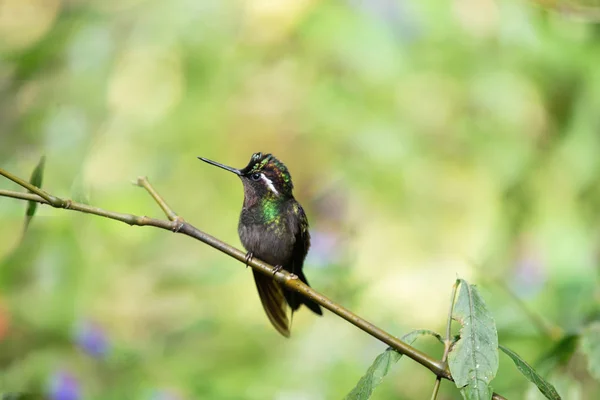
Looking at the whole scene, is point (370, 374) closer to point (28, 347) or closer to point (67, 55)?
point (28, 347)

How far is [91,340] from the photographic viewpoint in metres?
2.80

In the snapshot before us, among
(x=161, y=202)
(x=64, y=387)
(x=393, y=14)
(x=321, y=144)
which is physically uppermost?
(x=393, y=14)

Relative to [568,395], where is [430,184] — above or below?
above

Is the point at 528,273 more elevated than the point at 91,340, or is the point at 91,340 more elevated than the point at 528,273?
the point at 528,273

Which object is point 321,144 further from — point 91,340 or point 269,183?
point 269,183

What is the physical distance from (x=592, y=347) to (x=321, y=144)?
302 centimetres

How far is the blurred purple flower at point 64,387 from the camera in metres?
2.28

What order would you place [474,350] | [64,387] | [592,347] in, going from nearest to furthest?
[474,350]
[592,347]
[64,387]

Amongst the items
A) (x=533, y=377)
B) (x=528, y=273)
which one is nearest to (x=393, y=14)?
(x=528, y=273)

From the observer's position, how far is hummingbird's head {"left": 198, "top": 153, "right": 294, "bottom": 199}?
1.49 meters

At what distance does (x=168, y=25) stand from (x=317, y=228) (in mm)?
1416

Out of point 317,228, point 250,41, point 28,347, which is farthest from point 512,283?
point 28,347

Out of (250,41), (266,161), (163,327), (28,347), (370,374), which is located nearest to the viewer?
(370,374)

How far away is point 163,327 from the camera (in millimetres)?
3553
